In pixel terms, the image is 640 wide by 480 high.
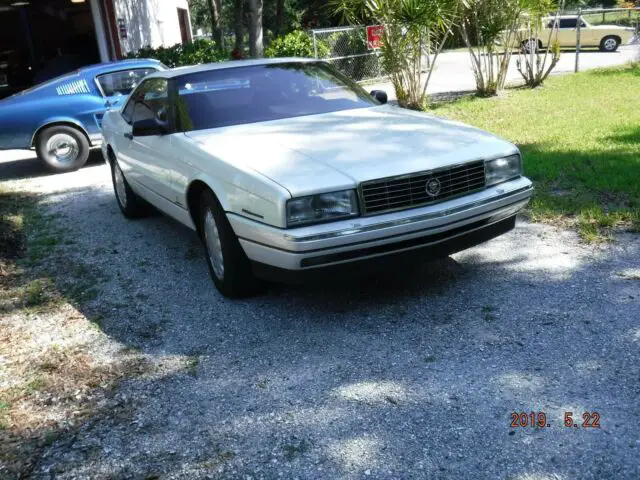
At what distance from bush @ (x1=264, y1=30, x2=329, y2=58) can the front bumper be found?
13.5 metres

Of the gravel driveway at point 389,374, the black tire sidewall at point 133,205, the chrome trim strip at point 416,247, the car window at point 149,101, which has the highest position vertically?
the car window at point 149,101

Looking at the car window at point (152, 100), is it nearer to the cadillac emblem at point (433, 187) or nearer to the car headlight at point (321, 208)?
the car headlight at point (321, 208)

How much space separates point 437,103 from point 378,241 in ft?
35.1

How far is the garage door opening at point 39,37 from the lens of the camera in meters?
22.0

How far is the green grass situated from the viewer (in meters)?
5.97

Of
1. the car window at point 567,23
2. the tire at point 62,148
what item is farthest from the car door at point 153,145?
the car window at point 567,23

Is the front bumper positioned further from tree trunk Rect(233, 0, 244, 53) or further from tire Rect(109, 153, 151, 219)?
tree trunk Rect(233, 0, 244, 53)

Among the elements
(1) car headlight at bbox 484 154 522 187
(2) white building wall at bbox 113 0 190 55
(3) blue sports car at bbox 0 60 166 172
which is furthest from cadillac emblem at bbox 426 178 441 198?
(2) white building wall at bbox 113 0 190 55

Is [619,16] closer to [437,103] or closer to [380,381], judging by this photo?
[437,103]

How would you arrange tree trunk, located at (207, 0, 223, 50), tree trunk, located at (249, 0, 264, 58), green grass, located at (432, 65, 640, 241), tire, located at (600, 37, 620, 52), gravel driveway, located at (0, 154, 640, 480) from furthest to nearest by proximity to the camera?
tire, located at (600, 37, 620, 52)
tree trunk, located at (207, 0, 223, 50)
tree trunk, located at (249, 0, 264, 58)
green grass, located at (432, 65, 640, 241)
gravel driveway, located at (0, 154, 640, 480)

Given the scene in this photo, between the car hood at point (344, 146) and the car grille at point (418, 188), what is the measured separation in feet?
0.14

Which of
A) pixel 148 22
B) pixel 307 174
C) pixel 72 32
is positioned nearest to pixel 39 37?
pixel 72 32

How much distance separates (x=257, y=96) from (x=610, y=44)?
24.3 metres

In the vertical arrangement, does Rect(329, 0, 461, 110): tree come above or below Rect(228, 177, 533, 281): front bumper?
above
